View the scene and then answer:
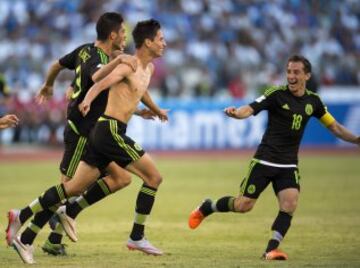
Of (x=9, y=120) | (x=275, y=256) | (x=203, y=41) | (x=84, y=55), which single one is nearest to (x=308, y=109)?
(x=275, y=256)

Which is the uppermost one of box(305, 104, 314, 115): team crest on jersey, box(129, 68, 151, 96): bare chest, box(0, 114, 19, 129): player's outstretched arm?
box(129, 68, 151, 96): bare chest

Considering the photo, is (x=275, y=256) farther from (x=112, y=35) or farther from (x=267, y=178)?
(x=112, y=35)

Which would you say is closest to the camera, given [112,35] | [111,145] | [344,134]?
[111,145]

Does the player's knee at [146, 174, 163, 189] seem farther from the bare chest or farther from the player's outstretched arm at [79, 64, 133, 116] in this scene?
the player's outstretched arm at [79, 64, 133, 116]

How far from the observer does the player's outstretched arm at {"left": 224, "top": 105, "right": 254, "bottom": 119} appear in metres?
9.67

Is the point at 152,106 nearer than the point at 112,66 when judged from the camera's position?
No

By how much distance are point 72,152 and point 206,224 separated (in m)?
4.17

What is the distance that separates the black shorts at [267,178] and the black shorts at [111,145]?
140 centimetres

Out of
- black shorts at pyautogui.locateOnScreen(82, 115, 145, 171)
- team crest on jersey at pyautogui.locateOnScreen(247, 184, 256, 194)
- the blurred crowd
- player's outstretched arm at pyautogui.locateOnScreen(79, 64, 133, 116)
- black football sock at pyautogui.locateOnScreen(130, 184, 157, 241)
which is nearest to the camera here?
player's outstretched arm at pyautogui.locateOnScreen(79, 64, 133, 116)

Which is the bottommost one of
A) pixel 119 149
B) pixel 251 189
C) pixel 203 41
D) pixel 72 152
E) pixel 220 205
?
pixel 220 205

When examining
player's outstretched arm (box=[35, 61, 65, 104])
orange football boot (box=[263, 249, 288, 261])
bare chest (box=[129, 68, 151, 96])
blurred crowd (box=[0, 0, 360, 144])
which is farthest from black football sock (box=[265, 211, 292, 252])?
blurred crowd (box=[0, 0, 360, 144])

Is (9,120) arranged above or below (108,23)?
below

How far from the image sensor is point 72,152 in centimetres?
1012

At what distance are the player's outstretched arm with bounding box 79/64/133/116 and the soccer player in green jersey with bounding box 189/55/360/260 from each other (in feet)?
4.76
